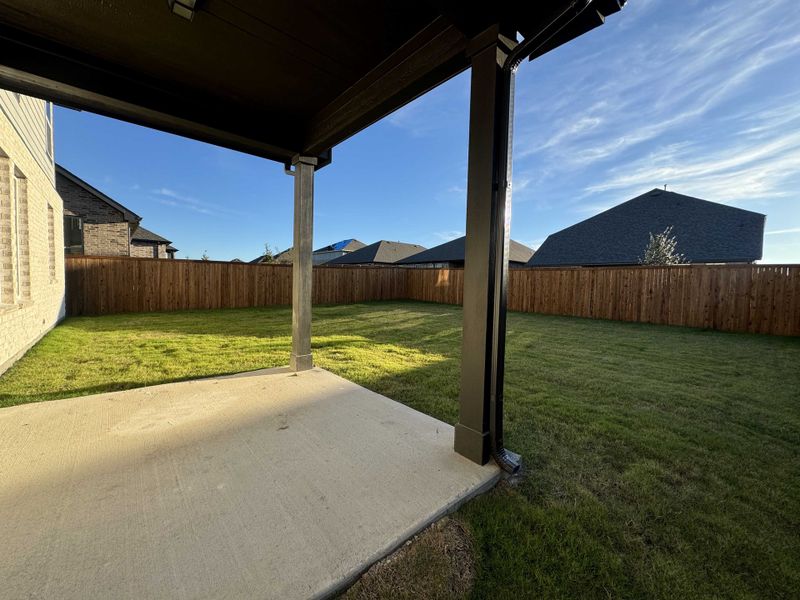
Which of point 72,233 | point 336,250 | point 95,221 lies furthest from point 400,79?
point 336,250

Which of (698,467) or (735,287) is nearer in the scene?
(698,467)

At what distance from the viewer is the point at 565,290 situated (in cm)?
955

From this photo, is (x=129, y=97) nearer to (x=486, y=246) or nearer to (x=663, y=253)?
(x=486, y=246)

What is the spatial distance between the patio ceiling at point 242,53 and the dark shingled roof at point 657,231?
48.4ft

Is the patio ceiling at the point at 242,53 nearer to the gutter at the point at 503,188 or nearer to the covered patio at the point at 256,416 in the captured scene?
the covered patio at the point at 256,416

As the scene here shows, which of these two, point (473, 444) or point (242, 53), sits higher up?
point (242, 53)

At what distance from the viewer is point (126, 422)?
2248 millimetres

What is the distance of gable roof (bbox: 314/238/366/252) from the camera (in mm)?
33000

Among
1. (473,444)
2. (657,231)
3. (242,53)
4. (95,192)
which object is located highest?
(95,192)

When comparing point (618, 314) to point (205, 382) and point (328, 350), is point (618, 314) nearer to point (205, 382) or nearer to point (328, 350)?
point (328, 350)

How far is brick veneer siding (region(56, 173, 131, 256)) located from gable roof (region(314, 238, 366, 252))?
842 inches

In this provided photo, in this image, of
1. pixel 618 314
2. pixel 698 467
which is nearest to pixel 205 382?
pixel 698 467

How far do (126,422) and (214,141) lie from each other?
2.36 m

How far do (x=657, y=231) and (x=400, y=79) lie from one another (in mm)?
16602
